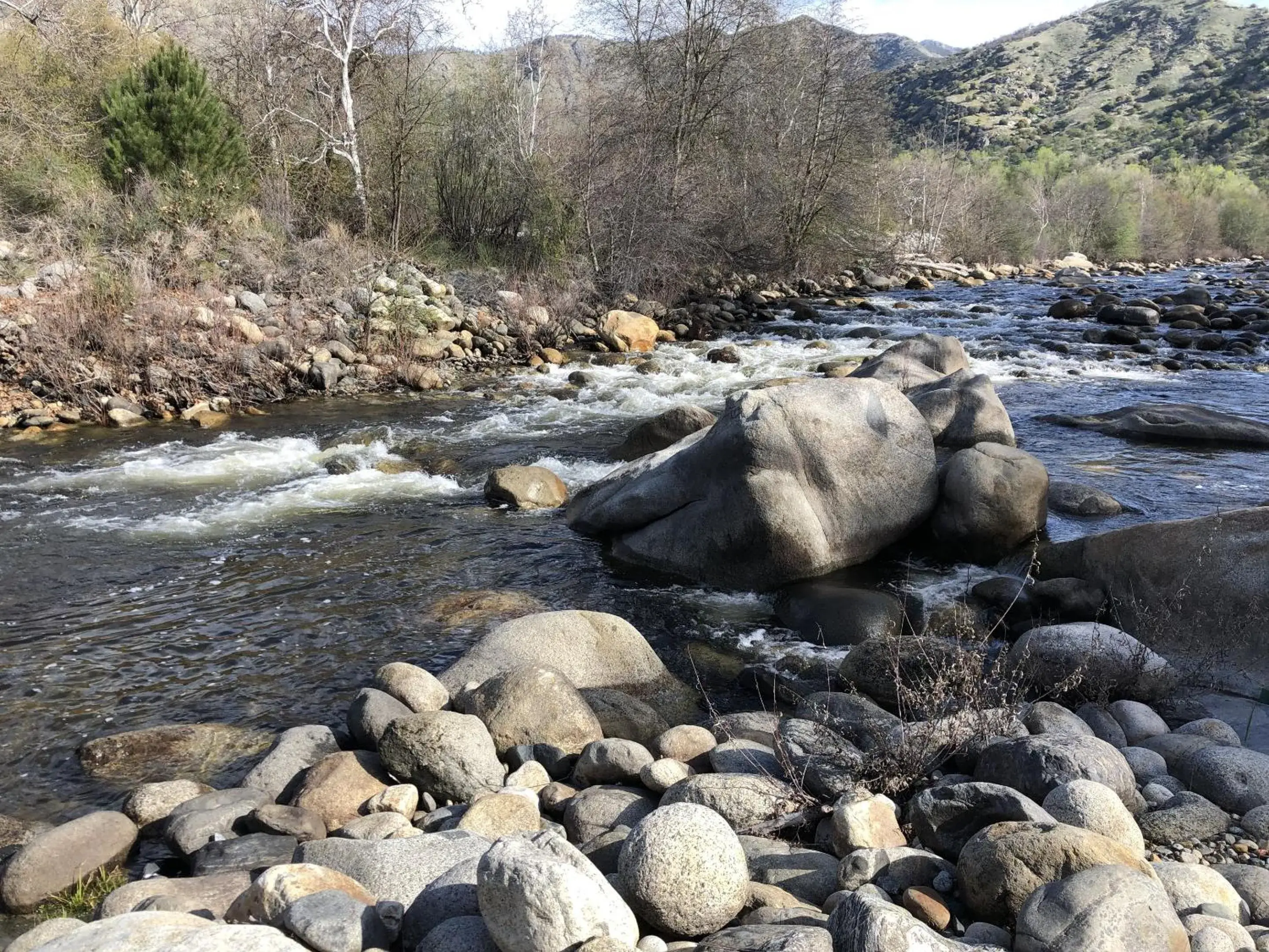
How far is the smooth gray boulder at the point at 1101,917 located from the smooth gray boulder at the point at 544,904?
125 cm

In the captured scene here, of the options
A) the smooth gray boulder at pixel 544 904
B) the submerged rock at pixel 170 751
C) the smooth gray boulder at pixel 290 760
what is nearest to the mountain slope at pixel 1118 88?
the smooth gray boulder at pixel 290 760

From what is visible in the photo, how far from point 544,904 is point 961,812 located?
5.90 feet

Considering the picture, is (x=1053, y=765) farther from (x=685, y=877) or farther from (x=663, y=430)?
(x=663, y=430)


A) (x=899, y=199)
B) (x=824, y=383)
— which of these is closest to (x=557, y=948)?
(x=824, y=383)

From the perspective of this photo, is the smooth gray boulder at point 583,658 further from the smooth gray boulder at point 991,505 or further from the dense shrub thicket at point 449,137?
the dense shrub thicket at point 449,137

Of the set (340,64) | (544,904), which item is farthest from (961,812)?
(340,64)

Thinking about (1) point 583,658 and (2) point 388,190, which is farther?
(2) point 388,190

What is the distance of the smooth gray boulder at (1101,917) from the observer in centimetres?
271

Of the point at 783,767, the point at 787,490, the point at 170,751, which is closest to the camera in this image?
the point at 783,767

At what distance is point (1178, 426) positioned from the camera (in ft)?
37.6

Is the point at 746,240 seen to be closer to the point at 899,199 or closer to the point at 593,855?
the point at 899,199

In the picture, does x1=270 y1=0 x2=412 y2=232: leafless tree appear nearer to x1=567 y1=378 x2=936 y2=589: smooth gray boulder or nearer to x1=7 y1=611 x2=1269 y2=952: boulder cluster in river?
x1=567 y1=378 x2=936 y2=589: smooth gray boulder

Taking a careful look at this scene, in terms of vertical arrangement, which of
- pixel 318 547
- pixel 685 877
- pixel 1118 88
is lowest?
pixel 318 547

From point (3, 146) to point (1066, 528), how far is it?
67.1 ft
